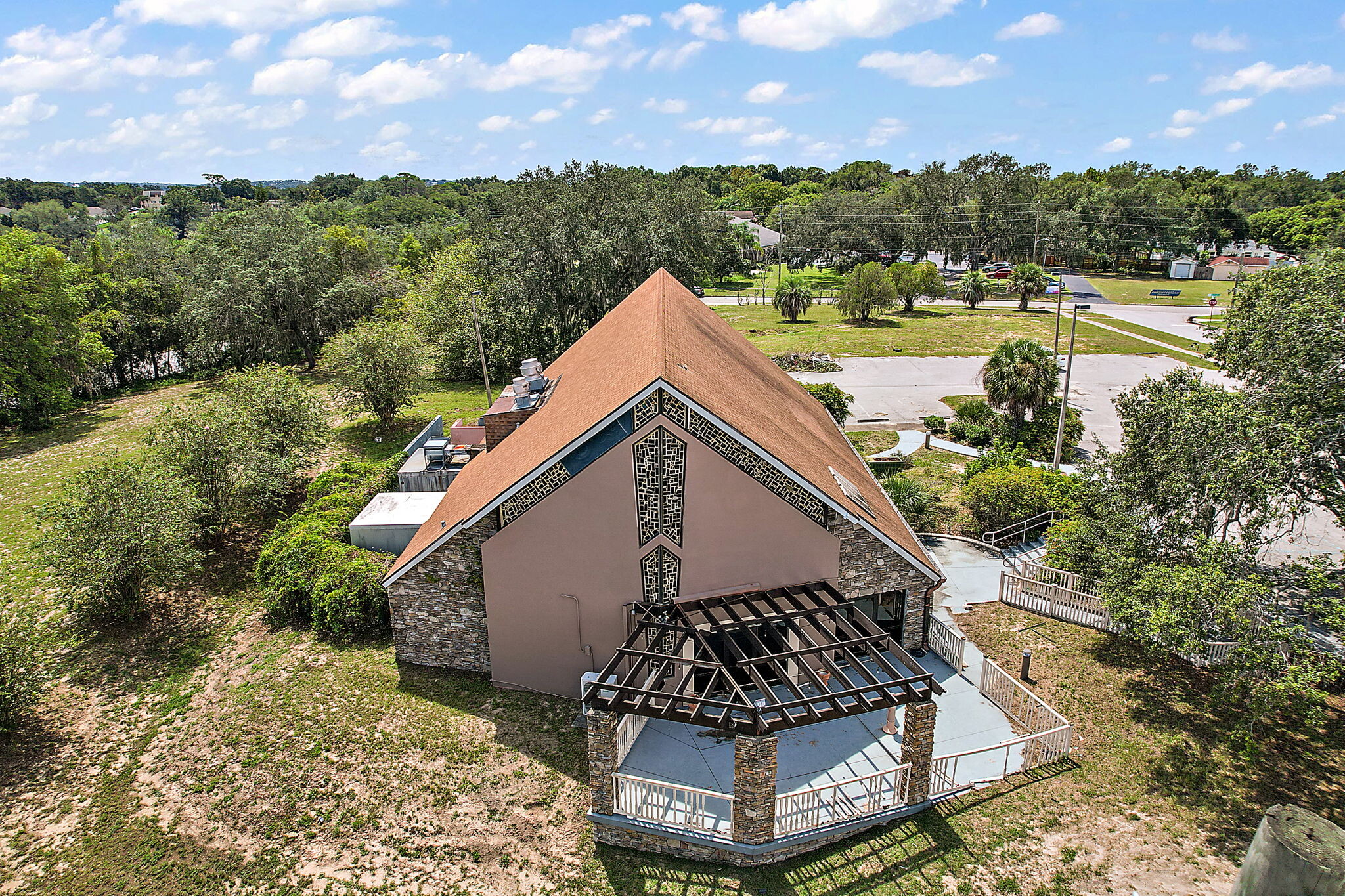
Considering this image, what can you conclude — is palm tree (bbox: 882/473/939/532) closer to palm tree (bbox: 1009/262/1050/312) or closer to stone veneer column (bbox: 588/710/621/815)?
stone veneer column (bbox: 588/710/621/815)

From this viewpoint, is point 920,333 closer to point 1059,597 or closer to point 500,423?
point 1059,597

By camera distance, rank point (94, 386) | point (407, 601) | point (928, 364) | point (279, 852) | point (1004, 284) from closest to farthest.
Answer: point (279, 852) → point (407, 601) → point (94, 386) → point (928, 364) → point (1004, 284)

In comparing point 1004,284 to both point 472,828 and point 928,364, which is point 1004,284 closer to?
point 928,364

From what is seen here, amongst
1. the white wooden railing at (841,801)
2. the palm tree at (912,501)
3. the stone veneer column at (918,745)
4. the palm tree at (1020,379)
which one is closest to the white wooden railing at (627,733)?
the white wooden railing at (841,801)

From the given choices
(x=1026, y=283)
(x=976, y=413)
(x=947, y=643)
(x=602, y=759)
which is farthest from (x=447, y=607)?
(x=1026, y=283)

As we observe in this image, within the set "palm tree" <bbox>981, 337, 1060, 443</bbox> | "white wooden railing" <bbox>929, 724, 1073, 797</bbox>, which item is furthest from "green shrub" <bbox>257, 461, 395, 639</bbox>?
"palm tree" <bbox>981, 337, 1060, 443</bbox>

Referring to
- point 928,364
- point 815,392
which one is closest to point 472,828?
point 815,392
